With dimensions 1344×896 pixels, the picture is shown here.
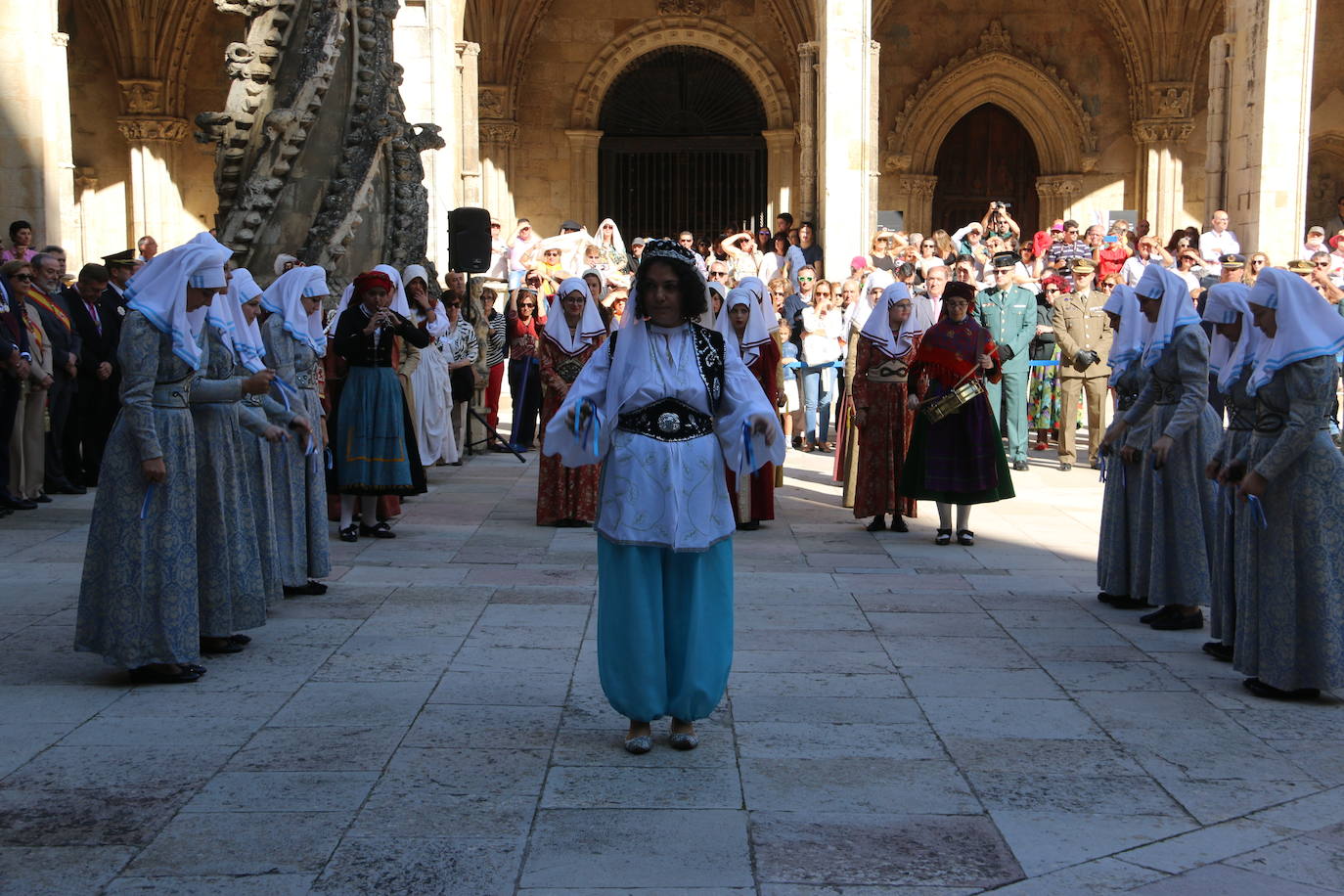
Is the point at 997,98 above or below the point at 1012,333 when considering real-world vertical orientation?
above

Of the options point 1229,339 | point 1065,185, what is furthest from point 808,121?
point 1229,339

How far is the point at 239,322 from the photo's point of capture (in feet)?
21.6

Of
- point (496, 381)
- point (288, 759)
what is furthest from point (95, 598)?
point (496, 381)

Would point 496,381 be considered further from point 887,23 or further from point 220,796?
point 887,23

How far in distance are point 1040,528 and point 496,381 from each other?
6.55m

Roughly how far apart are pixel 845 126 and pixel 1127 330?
1205 cm

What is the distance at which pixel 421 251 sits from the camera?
39.2 feet

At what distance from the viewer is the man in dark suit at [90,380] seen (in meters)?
11.4

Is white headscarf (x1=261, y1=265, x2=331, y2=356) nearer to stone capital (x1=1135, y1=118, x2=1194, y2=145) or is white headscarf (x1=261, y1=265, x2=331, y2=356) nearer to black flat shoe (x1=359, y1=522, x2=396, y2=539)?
black flat shoe (x1=359, y1=522, x2=396, y2=539)

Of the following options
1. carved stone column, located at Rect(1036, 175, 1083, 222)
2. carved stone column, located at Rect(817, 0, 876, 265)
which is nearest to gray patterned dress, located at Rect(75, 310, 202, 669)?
carved stone column, located at Rect(817, 0, 876, 265)

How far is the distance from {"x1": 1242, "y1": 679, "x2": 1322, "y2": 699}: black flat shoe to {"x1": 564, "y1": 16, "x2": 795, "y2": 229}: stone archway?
19485 millimetres

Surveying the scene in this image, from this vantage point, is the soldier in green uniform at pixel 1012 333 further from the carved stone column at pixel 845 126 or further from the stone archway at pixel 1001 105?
the stone archway at pixel 1001 105

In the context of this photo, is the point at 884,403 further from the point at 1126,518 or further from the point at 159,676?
the point at 159,676

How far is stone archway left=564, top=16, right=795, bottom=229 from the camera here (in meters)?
24.5
